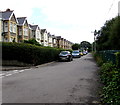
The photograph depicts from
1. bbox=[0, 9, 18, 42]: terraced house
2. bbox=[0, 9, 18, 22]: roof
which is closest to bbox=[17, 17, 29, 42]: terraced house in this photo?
bbox=[0, 9, 18, 42]: terraced house

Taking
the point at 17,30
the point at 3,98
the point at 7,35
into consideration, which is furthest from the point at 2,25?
the point at 3,98

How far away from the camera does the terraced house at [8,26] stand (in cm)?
3012

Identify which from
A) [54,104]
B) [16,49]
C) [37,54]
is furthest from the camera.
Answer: [37,54]

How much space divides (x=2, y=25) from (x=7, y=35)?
229cm

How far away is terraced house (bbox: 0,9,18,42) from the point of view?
98.8 feet

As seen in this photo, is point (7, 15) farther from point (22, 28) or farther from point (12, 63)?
point (12, 63)

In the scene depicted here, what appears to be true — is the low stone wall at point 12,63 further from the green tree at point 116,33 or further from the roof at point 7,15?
the roof at point 7,15

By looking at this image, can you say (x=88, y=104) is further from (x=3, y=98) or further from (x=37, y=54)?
(x=37, y=54)

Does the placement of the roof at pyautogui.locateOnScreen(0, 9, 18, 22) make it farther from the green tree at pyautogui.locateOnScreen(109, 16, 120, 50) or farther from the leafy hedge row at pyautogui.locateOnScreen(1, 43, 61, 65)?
the green tree at pyautogui.locateOnScreen(109, 16, 120, 50)

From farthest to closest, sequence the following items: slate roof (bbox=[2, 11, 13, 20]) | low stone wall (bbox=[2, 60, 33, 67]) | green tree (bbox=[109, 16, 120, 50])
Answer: slate roof (bbox=[2, 11, 13, 20]) < green tree (bbox=[109, 16, 120, 50]) < low stone wall (bbox=[2, 60, 33, 67])

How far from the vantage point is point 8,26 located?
3003 cm

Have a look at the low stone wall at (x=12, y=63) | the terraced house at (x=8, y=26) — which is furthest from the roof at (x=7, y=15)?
the low stone wall at (x=12, y=63)

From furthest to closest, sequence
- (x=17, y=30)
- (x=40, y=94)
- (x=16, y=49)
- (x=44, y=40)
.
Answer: (x=44, y=40) → (x=17, y=30) → (x=16, y=49) → (x=40, y=94)

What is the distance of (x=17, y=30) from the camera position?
35094 millimetres
